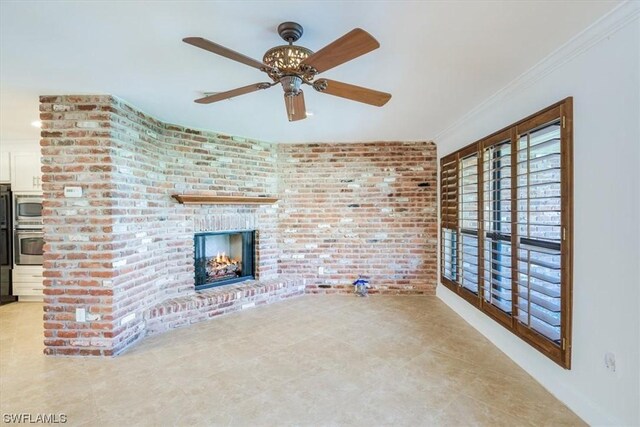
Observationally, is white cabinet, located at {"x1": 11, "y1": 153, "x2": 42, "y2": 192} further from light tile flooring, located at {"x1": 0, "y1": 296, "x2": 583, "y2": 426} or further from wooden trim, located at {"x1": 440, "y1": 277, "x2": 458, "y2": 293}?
wooden trim, located at {"x1": 440, "y1": 277, "x2": 458, "y2": 293}

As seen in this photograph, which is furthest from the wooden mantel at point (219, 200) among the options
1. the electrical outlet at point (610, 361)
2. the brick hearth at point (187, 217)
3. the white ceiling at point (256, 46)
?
the electrical outlet at point (610, 361)

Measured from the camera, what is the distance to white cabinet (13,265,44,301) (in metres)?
4.40

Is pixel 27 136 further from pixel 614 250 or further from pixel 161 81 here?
pixel 614 250

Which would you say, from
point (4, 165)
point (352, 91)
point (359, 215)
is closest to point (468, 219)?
point (359, 215)

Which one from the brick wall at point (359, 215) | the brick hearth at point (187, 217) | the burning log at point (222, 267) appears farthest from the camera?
the brick wall at point (359, 215)

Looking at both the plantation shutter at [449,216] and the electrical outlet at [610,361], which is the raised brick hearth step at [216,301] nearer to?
the plantation shutter at [449,216]

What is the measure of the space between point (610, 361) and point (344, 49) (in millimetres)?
2216

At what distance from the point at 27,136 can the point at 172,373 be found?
3.94m

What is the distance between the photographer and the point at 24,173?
4.38m

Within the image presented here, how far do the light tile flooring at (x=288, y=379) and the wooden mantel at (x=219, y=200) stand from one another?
1.46m

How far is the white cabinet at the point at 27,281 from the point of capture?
4402 mm

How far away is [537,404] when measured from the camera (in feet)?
6.86

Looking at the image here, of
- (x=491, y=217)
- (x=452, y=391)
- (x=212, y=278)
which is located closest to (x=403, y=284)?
(x=491, y=217)

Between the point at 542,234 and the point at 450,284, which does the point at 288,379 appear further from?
the point at 450,284
